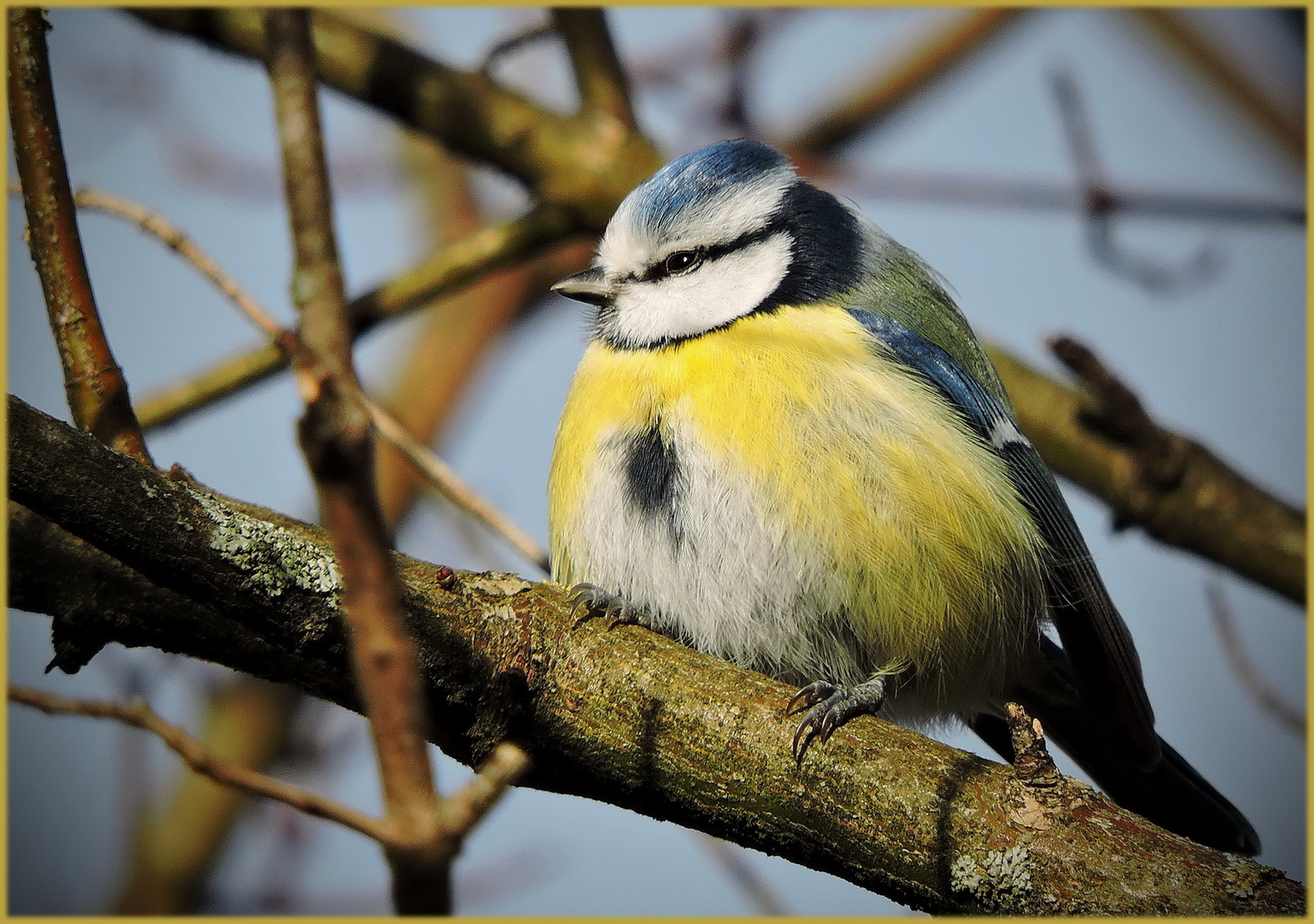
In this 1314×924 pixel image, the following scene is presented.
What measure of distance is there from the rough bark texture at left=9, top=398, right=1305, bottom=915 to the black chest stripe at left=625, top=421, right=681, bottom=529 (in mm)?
410

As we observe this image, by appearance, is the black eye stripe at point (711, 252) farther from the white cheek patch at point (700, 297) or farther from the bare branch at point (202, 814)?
the bare branch at point (202, 814)

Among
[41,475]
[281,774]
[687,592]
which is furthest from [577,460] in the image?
[281,774]

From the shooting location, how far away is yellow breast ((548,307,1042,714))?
1.95m

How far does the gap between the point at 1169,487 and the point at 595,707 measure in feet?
5.71

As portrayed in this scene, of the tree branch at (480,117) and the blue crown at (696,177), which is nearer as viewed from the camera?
the blue crown at (696,177)

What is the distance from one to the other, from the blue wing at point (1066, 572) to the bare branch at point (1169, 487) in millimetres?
335

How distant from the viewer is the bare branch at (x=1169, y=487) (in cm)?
263

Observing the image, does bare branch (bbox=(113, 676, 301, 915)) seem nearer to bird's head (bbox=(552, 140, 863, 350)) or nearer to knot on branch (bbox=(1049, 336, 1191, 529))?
bird's head (bbox=(552, 140, 863, 350))

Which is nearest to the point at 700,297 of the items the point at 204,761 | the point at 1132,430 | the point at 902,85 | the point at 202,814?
the point at 1132,430

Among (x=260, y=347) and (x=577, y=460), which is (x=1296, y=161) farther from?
(x=260, y=347)

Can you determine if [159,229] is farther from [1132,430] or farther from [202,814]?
[202,814]

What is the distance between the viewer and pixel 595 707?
5.15 feet

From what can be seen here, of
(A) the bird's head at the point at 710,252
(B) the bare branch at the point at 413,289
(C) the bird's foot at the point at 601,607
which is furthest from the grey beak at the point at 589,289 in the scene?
(C) the bird's foot at the point at 601,607

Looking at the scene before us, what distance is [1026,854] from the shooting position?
1.47m
